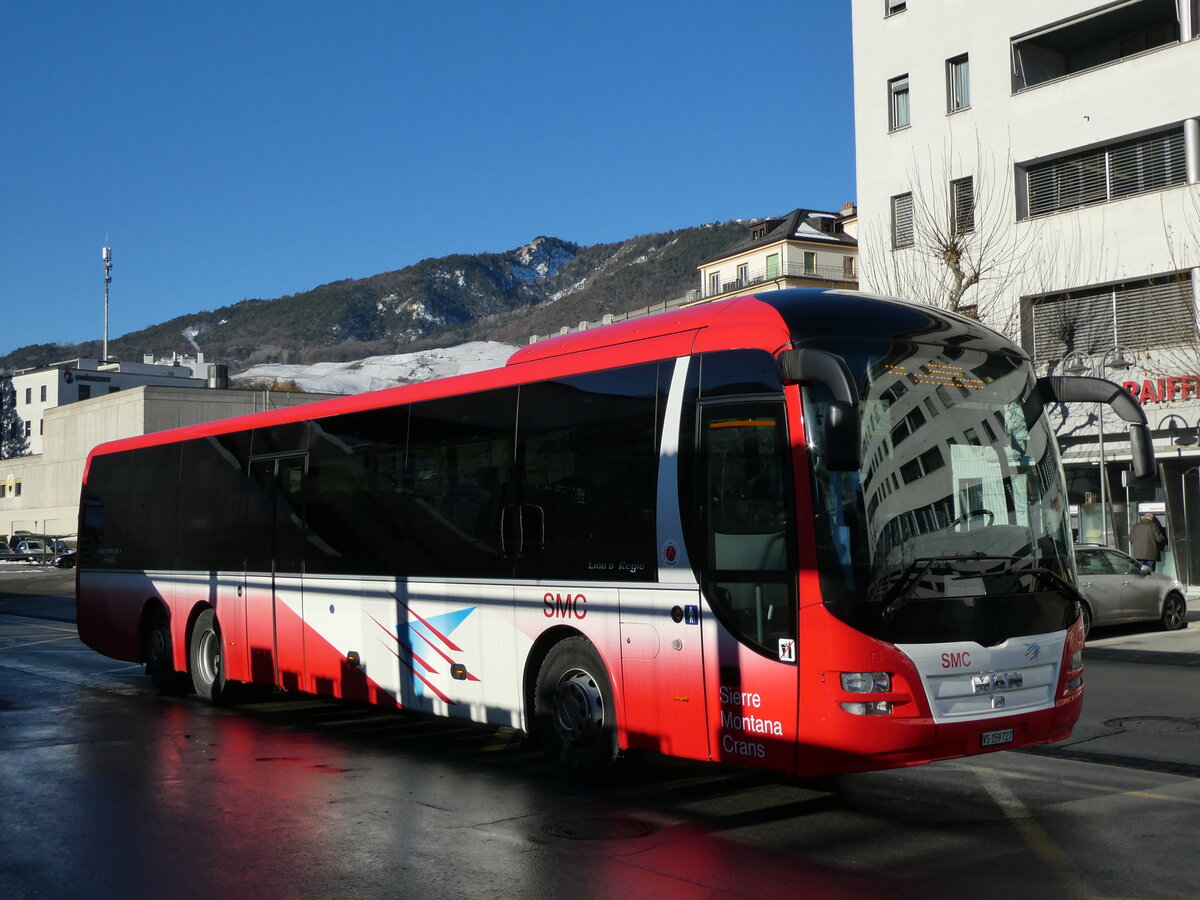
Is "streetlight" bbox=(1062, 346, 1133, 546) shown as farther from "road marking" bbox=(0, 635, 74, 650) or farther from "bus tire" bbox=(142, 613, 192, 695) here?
"road marking" bbox=(0, 635, 74, 650)

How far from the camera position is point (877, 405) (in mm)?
7648

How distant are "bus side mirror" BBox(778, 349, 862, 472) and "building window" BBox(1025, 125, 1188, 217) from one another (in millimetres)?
22183

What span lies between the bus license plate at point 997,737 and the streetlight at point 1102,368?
19450mm

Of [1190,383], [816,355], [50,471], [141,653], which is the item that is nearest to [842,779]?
[816,355]

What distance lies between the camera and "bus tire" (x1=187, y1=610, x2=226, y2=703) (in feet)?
47.3

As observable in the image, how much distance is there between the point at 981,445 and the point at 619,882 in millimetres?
3530

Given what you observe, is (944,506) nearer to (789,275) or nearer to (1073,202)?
(1073,202)

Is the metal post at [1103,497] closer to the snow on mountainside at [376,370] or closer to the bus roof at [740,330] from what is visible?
the bus roof at [740,330]

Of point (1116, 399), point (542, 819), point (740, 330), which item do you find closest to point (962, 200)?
point (1116, 399)

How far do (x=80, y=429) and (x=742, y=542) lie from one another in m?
81.7

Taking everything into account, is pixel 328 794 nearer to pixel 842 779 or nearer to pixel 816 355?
pixel 842 779

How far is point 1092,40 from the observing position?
29.3m

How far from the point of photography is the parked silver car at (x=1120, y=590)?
65.9ft

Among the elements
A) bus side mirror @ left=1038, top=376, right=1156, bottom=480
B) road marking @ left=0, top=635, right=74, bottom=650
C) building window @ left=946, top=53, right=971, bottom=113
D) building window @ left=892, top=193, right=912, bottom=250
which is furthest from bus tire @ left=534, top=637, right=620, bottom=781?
building window @ left=946, top=53, right=971, bottom=113
